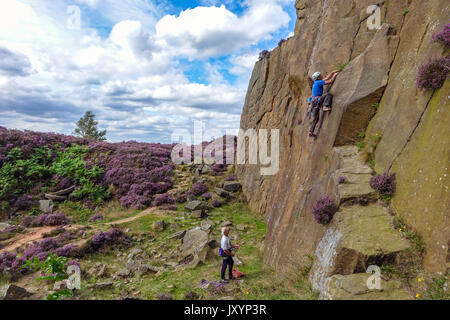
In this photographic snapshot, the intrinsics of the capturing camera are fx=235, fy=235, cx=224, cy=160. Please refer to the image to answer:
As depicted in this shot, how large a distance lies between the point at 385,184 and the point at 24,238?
21835mm

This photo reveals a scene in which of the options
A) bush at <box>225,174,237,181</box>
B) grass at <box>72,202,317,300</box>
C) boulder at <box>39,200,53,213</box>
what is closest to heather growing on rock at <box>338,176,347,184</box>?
grass at <box>72,202,317,300</box>

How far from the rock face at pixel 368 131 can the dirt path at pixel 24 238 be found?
52.5 feet

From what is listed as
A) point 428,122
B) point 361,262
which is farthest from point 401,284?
point 428,122

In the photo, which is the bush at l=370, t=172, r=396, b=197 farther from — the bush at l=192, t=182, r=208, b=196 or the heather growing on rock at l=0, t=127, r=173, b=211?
the heather growing on rock at l=0, t=127, r=173, b=211

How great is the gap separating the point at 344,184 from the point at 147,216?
54.7ft

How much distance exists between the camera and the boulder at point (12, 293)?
909 cm

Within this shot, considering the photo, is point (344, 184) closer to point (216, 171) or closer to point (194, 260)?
point (194, 260)

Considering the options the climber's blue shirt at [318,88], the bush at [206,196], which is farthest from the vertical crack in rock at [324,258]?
the bush at [206,196]

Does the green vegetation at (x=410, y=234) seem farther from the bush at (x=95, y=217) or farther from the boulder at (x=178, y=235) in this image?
the bush at (x=95, y=217)

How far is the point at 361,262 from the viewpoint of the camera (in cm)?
613

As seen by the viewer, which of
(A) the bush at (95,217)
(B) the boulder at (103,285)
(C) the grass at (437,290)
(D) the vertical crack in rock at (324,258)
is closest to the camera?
(C) the grass at (437,290)

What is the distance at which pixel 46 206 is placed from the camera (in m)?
21.6

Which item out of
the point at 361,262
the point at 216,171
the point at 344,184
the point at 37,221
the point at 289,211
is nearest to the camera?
the point at 361,262

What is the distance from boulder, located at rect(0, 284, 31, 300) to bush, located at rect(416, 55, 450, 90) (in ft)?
52.4
